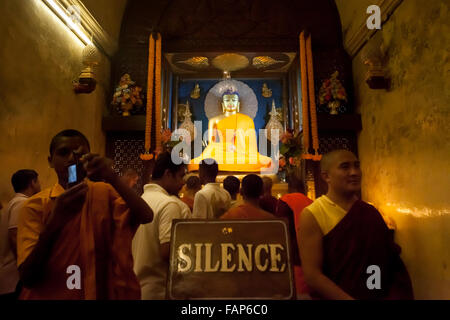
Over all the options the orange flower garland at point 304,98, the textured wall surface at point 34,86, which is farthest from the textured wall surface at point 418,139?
the textured wall surface at point 34,86

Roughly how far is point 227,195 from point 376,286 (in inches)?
73.2

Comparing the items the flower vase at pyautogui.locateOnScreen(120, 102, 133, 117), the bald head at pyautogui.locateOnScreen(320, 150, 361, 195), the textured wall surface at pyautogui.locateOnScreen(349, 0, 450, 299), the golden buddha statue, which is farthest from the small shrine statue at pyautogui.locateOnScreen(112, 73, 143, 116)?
the bald head at pyautogui.locateOnScreen(320, 150, 361, 195)

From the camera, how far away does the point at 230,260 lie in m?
1.41

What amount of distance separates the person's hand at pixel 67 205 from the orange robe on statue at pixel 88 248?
0.04 m

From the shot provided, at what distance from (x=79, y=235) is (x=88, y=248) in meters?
0.09

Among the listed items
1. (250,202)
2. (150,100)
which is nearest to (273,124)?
(150,100)

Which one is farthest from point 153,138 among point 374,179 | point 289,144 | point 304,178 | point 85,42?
point 374,179

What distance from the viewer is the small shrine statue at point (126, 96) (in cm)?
605

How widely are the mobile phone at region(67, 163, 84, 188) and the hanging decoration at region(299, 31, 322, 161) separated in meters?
4.55

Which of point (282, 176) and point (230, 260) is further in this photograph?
point (282, 176)

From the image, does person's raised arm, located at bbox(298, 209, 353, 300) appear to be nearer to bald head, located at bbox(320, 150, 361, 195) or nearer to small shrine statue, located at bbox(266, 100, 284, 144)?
bald head, located at bbox(320, 150, 361, 195)

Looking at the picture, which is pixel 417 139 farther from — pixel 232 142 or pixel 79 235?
pixel 232 142

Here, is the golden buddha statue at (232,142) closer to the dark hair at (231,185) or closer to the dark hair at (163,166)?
the dark hair at (231,185)

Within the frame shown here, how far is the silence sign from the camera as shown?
136 cm
